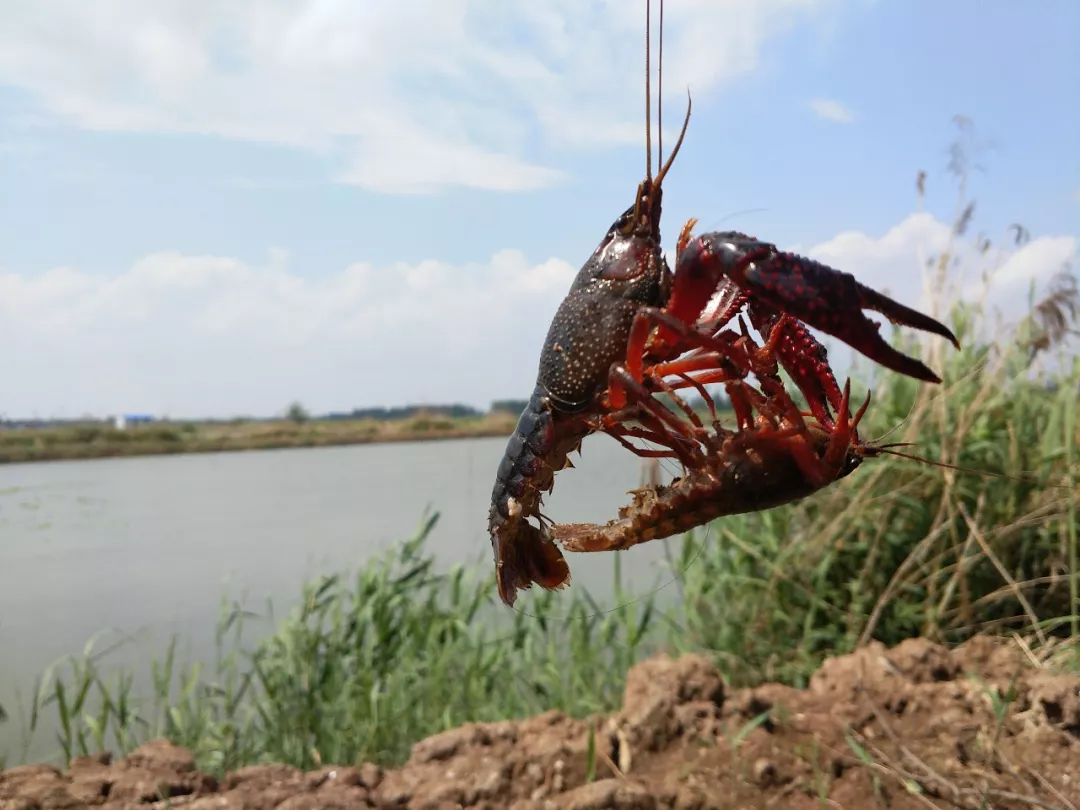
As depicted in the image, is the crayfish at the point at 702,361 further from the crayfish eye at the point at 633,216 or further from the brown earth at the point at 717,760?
the brown earth at the point at 717,760

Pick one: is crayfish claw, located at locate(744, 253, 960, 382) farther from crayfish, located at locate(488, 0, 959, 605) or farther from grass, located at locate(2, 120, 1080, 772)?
grass, located at locate(2, 120, 1080, 772)

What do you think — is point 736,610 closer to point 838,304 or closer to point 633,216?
point 633,216

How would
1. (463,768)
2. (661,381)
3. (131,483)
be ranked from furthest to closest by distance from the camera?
(131,483) < (463,768) < (661,381)

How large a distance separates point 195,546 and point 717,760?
1023cm

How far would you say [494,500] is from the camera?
2.80 m

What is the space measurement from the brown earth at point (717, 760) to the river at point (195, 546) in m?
1.31

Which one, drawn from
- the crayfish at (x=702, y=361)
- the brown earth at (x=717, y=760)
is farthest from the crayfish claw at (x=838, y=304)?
the brown earth at (x=717, y=760)

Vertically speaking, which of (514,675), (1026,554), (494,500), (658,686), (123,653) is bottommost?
(123,653)

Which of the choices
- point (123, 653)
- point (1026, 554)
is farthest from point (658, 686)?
point (123, 653)

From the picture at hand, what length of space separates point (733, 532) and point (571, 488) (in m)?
4.67

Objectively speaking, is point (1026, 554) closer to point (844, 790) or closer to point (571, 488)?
point (844, 790)

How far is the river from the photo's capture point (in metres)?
7.45

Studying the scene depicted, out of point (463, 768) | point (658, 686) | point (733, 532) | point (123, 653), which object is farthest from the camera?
point (123, 653)

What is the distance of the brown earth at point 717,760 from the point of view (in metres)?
3.02
